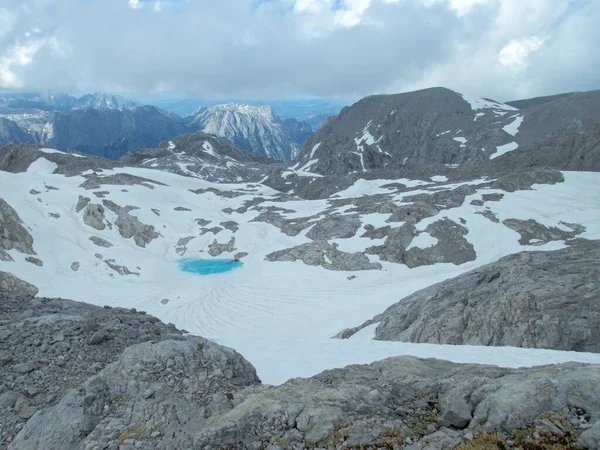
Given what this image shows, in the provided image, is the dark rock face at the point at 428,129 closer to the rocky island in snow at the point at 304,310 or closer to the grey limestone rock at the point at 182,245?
the rocky island in snow at the point at 304,310

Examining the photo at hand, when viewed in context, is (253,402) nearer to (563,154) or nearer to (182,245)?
(182,245)

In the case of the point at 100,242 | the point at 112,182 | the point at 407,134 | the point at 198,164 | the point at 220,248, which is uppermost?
the point at 407,134

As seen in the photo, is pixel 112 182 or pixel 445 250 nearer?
pixel 445 250

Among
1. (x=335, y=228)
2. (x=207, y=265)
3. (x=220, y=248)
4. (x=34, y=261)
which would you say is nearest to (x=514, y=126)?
(x=335, y=228)

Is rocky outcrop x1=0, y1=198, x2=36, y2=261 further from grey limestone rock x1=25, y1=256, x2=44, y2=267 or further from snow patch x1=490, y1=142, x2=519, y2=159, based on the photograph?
snow patch x1=490, y1=142, x2=519, y2=159

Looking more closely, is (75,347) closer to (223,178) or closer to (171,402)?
(171,402)

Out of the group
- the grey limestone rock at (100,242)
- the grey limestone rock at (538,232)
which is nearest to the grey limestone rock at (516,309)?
the grey limestone rock at (538,232)

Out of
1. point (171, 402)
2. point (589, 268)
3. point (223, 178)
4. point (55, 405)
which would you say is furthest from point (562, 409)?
point (223, 178)
